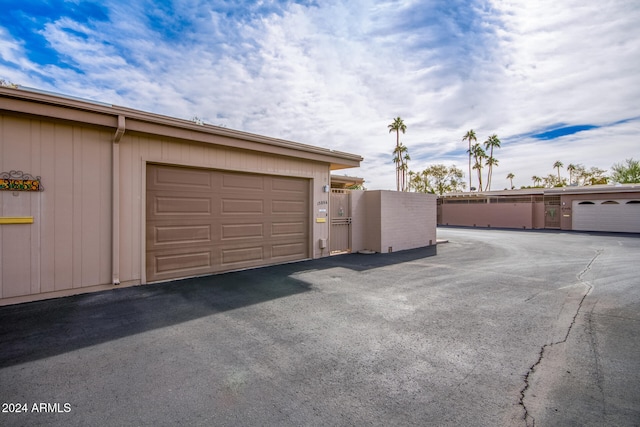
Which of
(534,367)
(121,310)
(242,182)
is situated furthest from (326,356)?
(242,182)

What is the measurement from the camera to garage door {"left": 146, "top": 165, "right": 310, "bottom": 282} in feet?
18.7

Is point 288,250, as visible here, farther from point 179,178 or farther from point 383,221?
point 383,221

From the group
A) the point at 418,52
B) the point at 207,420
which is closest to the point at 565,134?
the point at 418,52

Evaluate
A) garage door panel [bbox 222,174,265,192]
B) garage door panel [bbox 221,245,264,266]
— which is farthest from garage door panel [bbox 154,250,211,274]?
garage door panel [bbox 222,174,265,192]

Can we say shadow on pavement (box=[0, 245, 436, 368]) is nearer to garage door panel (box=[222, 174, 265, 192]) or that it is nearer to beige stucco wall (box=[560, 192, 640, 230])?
garage door panel (box=[222, 174, 265, 192])

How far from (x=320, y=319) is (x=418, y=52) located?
770 centimetres

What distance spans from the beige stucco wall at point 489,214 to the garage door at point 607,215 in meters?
2.97

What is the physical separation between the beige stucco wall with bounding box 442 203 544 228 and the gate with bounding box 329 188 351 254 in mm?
20936

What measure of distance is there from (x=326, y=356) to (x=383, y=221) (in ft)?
24.4

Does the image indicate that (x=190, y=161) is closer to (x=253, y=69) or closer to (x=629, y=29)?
(x=253, y=69)

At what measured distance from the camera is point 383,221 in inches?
387

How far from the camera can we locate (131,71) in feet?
29.6

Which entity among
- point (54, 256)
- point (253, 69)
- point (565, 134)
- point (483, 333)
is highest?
point (565, 134)

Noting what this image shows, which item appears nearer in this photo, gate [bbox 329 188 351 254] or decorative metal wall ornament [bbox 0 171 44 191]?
decorative metal wall ornament [bbox 0 171 44 191]
